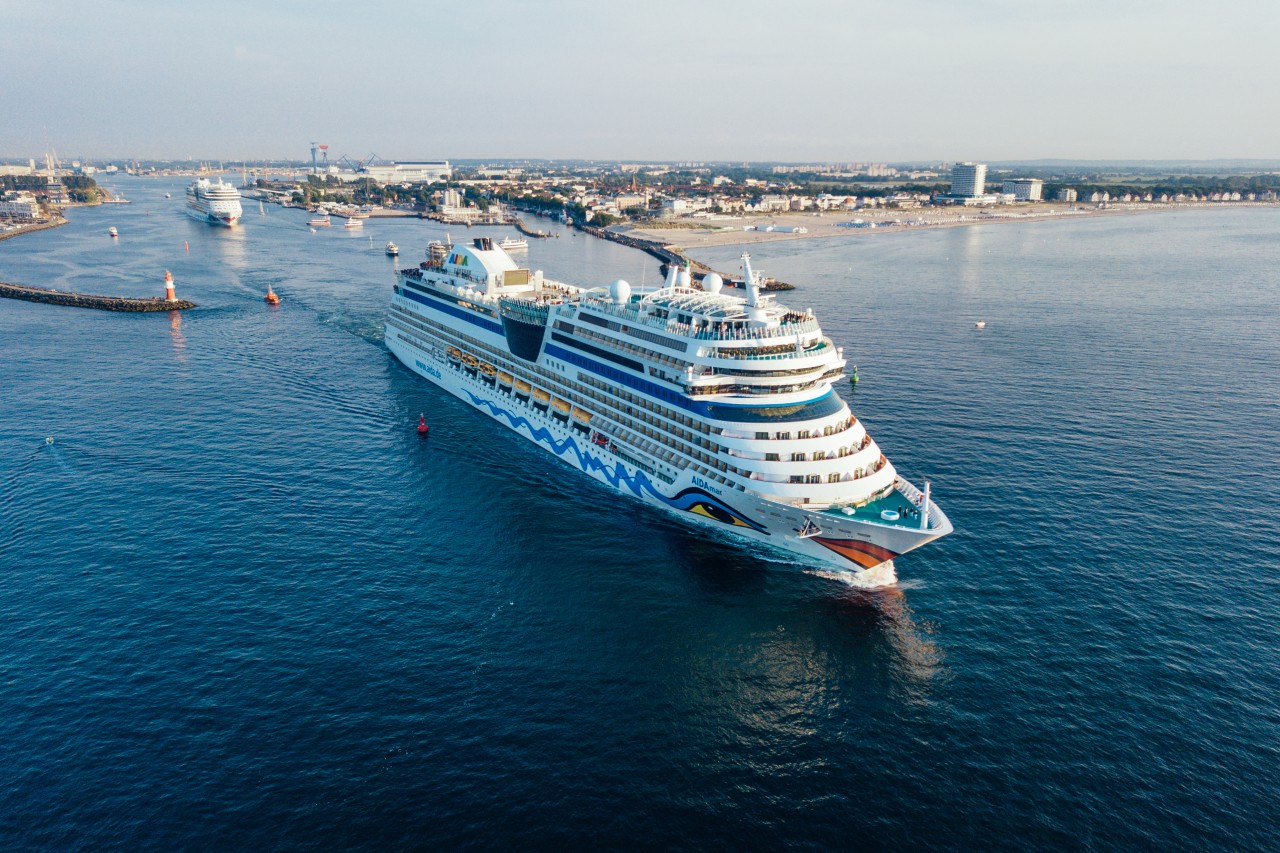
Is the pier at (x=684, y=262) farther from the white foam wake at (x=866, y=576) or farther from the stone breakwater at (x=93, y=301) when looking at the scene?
the white foam wake at (x=866, y=576)

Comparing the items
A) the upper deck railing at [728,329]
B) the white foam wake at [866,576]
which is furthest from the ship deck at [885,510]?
the upper deck railing at [728,329]

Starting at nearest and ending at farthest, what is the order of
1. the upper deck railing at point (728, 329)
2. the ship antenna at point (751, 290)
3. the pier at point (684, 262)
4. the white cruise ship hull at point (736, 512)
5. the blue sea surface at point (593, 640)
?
the blue sea surface at point (593, 640) < the white cruise ship hull at point (736, 512) < the upper deck railing at point (728, 329) < the ship antenna at point (751, 290) < the pier at point (684, 262)

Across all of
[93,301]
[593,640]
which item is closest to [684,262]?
[93,301]

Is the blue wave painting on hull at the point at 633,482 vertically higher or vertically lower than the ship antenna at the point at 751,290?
lower

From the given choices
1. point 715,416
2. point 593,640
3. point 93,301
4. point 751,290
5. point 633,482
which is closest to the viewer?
point 593,640

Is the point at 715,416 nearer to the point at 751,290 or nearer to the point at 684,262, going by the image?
the point at 751,290

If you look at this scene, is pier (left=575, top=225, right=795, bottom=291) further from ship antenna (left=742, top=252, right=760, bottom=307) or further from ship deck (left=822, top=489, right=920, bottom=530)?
ship deck (left=822, top=489, right=920, bottom=530)

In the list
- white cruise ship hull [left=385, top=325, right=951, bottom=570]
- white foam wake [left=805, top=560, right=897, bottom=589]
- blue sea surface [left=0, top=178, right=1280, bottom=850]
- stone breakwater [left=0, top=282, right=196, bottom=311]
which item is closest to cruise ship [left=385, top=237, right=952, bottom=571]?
white cruise ship hull [left=385, top=325, right=951, bottom=570]
